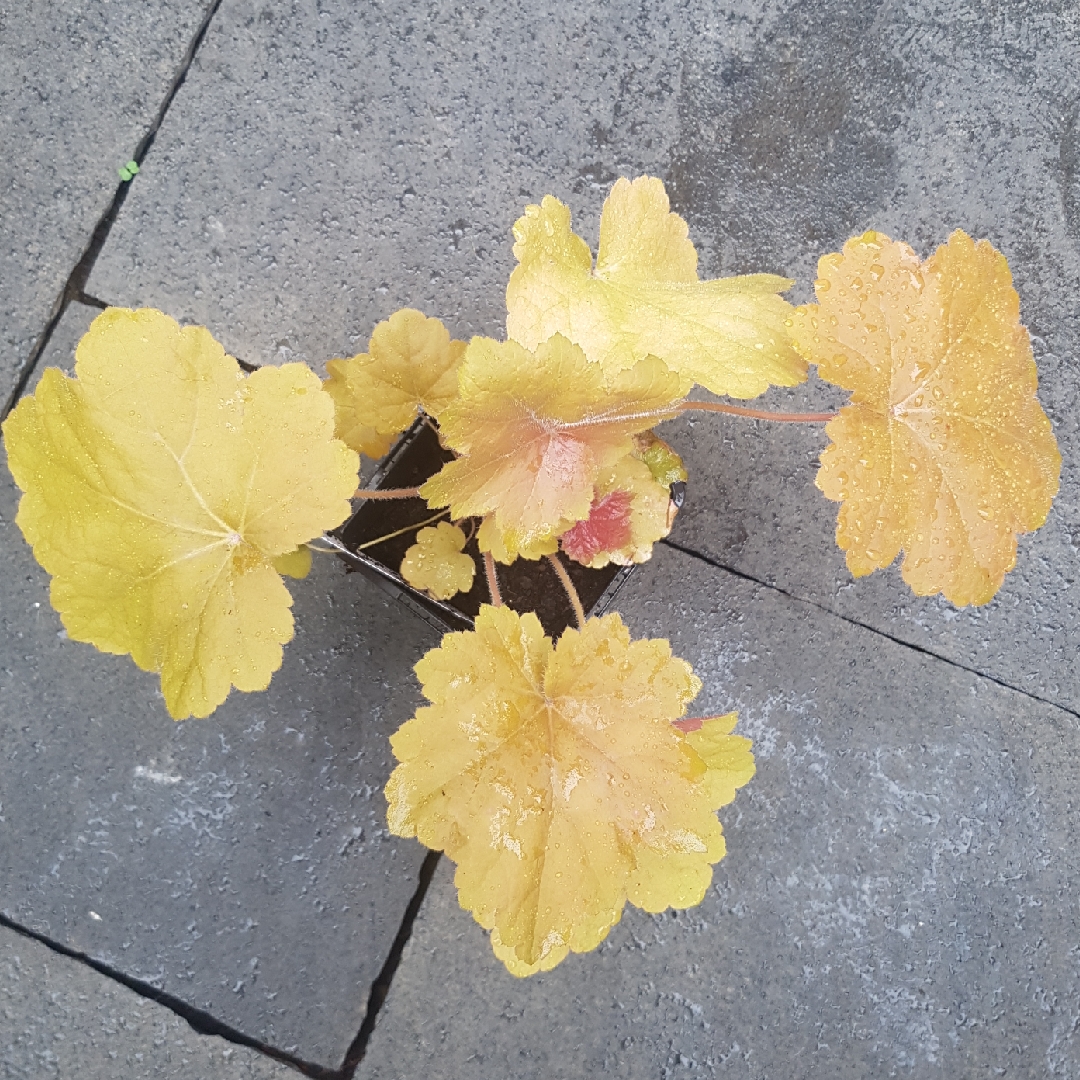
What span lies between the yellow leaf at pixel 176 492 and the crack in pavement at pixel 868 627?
62 cm

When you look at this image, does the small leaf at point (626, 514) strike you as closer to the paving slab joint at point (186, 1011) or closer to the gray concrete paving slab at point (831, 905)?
the gray concrete paving slab at point (831, 905)

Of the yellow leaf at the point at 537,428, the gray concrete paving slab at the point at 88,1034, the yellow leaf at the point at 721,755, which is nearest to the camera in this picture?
the yellow leaf at the point at 537,428

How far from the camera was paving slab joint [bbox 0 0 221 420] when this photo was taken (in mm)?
1092

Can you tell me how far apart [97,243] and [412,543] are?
618mm

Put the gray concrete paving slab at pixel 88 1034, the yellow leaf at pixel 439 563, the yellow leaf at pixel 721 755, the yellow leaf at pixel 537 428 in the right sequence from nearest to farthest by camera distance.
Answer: the yellow leaf at pixel 537 428 < the yellow leaf at pixel 721 755 < the yellow leaf at pixel 439 563 < the gray concrete paving slab at pixel 88 1034

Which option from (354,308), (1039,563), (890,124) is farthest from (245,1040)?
(890,124)


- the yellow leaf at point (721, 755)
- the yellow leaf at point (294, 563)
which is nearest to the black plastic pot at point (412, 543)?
the yellow leaf at point (294, 563)

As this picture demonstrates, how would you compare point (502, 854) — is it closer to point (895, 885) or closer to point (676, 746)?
point (676, 746)

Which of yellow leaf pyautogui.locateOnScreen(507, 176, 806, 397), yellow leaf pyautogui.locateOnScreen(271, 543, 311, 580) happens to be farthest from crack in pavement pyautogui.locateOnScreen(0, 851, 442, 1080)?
yellow leaf pyautogui.locateOnScreen(507, 176, 806, 397)

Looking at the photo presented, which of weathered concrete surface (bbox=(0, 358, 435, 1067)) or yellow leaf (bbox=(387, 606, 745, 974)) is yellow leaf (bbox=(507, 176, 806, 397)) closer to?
yellow leaf (bbox=(387, 606, 745, 974))

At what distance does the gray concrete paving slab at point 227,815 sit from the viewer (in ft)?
3.49

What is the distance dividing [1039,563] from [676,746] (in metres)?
0.83

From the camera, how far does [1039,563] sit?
1157mm

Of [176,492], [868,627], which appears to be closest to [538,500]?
[176,492]
